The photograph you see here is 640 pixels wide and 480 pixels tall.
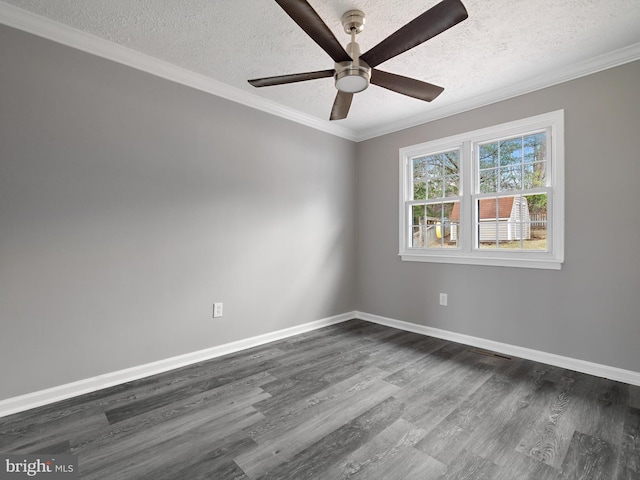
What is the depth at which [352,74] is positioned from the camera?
1.83 meters

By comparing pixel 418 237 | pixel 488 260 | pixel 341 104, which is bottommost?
pixel 488 260

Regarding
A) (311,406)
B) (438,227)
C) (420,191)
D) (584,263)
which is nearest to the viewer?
A: (311,406)

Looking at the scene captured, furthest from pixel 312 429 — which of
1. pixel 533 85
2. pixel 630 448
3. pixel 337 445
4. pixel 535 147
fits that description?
pixel 533 85

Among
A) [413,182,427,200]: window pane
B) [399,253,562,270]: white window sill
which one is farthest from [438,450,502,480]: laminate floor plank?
[413,182,427,200]: window pane

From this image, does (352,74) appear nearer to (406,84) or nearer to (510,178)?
(406,84)

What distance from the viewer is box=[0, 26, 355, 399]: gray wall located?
Answer: 204 cm

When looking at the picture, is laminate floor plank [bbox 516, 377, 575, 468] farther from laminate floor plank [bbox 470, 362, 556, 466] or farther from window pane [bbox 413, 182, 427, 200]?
window pane [bbox 413, 182, 427, 200]

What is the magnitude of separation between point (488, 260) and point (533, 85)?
1.66m

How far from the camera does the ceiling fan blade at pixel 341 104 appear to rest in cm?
218

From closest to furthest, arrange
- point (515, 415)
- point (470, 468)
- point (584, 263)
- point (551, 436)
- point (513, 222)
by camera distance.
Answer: point (470, 468) → point (551, 436) → point (515, 415) → point (584, 263) → point (513, 222)

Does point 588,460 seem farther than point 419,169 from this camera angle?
No

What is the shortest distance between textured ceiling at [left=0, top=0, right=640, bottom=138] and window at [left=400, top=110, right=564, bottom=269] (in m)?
0.50

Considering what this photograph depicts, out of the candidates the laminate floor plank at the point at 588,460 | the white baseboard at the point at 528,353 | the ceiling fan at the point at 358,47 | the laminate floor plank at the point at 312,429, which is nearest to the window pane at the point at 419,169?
the ceiling fan at the point at 358,47

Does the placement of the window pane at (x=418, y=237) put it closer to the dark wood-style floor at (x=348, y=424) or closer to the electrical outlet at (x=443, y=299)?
the electrical outlet at (x=443, y=299)
